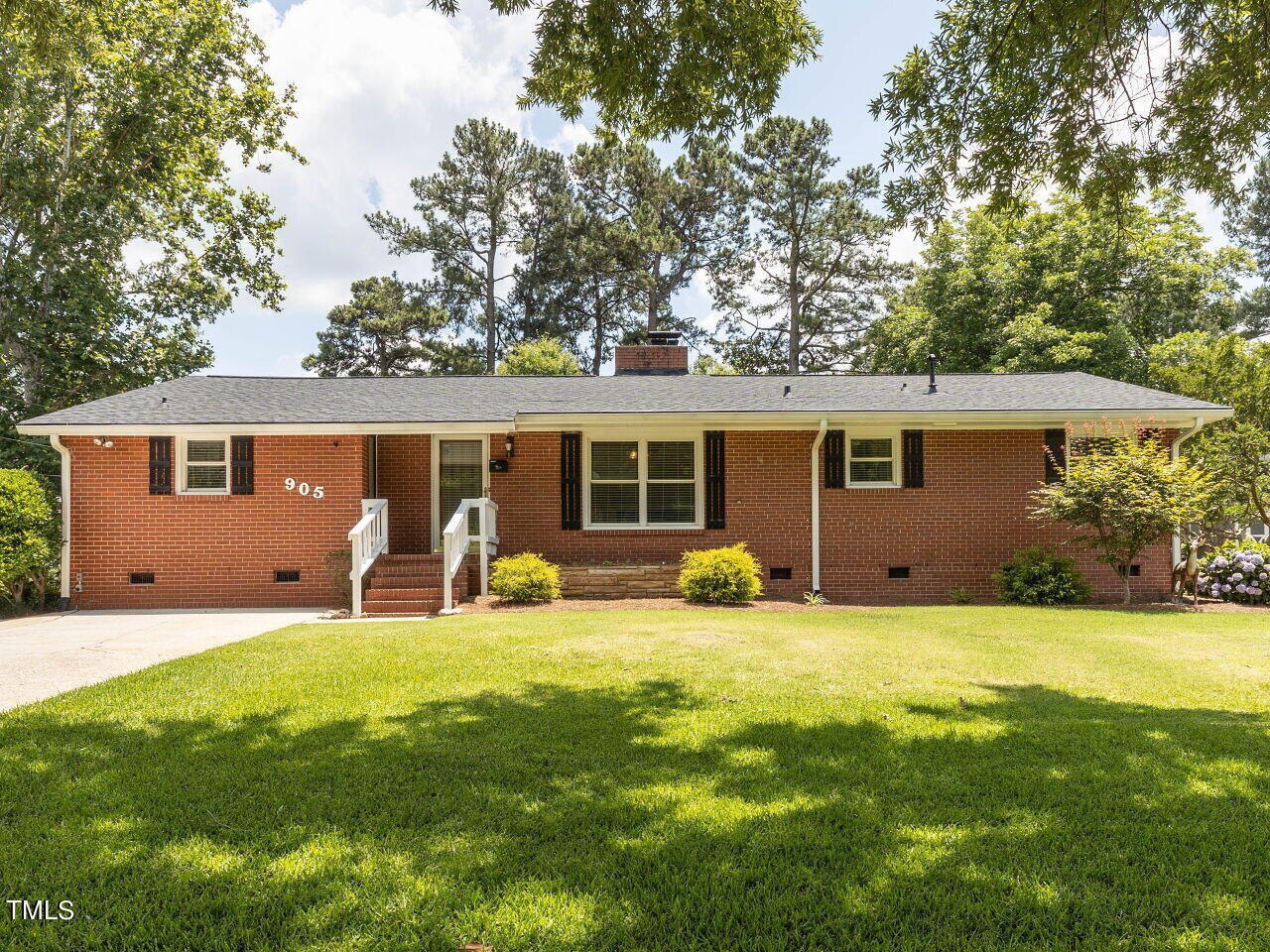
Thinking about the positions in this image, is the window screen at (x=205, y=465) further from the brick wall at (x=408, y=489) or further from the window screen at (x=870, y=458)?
the window screen at (x=870, y=458)

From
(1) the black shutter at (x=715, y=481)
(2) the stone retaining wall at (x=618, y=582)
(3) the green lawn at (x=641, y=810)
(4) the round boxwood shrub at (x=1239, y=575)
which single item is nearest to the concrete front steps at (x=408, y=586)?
(2) the stone retaining wall at (x=618, y=582)

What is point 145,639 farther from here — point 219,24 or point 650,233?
point 650,233

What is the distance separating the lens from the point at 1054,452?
459 inches

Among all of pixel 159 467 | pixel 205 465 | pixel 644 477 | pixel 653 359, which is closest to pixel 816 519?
pixel 644 477

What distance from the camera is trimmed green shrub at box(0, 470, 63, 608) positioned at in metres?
9.98

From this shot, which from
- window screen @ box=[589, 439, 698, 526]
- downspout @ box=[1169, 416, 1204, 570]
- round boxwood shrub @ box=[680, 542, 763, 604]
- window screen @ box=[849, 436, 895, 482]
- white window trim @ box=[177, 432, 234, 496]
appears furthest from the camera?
window screen @ box=[589, 439, 698, 526]

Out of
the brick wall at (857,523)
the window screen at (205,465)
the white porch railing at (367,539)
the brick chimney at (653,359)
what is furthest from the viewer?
the brick chimney at (653,359)

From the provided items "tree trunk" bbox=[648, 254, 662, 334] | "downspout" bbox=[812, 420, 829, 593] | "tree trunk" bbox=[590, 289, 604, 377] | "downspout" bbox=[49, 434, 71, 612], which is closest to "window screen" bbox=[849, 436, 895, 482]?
"downspout" bbox=[812, 420, 829, 593]

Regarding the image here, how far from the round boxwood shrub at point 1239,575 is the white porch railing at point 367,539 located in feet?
41.3

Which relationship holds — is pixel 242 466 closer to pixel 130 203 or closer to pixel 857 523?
pixel 857 523

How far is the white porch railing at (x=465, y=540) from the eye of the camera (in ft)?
32.3

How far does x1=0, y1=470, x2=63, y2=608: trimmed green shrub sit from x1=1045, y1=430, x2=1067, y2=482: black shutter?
16073mm

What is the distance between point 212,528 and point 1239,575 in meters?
16.4

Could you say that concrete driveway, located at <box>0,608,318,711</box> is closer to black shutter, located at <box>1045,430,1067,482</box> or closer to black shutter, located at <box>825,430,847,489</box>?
black shutter, located at <box>825,430,847,489</box>
